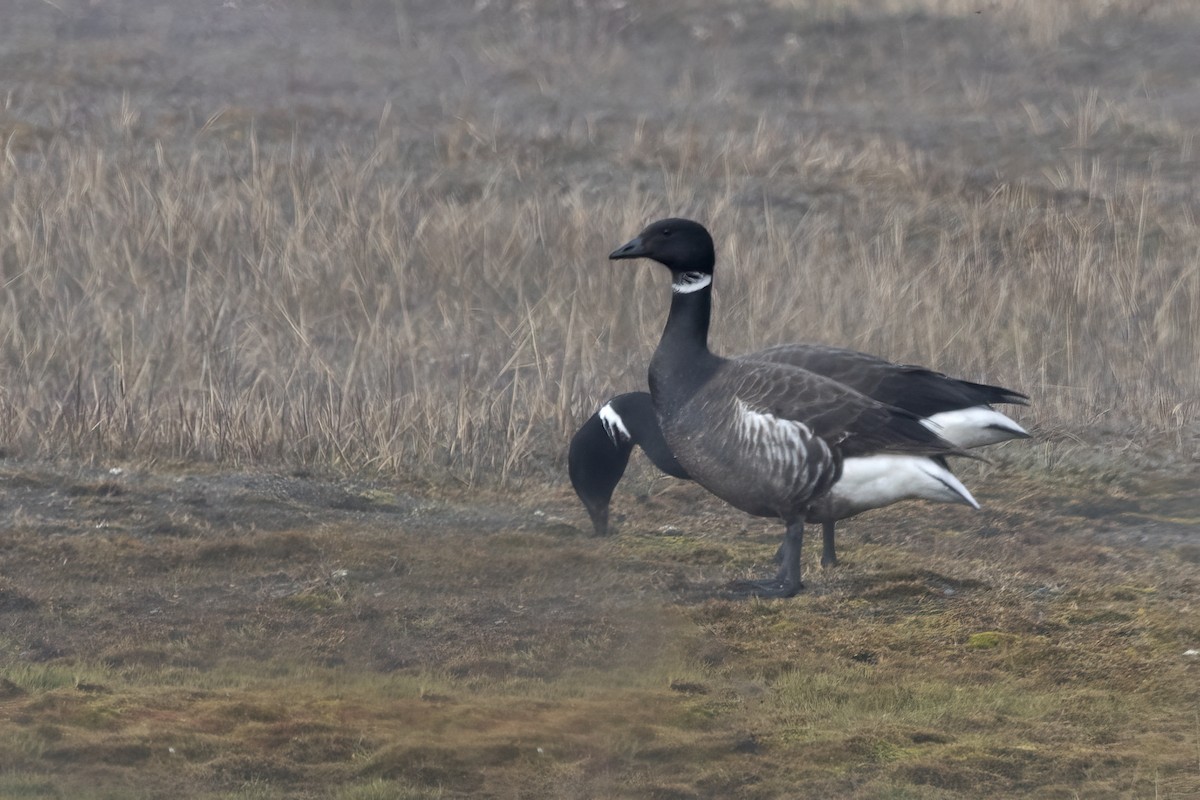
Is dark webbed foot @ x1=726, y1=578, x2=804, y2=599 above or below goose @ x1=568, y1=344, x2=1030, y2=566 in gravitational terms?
below


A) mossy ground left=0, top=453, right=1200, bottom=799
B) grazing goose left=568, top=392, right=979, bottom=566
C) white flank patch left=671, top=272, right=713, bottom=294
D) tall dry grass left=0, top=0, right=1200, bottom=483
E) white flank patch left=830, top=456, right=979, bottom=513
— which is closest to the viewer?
mossy ground left=0, top=453, right=1200, bottom=799

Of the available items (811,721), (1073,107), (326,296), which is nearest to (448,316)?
(326,296)

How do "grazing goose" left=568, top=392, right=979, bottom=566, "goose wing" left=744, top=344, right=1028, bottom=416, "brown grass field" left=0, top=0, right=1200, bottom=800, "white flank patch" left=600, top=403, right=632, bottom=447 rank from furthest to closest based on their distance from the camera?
"white flank patch" left=600, top=403, right=632, bottom=447 < "goose wing" left=744, top=344, right=1028, bottom=416 < "grazing goose" left=568, top=392, right=979, bottom=566 < "brown grass field" left=0, top=0, right=1200, bottom=800

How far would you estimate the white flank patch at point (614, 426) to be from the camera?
7.36m

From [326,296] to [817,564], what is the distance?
4.97m

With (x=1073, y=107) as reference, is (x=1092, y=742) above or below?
below

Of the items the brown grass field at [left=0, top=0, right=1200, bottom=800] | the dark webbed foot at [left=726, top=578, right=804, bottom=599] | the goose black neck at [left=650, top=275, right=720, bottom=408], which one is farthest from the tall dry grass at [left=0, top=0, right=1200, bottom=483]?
the dark webbed foot at [left=726, top=578, right=804, bottom=599]

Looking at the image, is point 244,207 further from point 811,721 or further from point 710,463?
point 811,721

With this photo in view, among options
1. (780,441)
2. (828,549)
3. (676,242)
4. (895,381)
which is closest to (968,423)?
(895,381)

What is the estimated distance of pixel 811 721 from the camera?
14.9 ft

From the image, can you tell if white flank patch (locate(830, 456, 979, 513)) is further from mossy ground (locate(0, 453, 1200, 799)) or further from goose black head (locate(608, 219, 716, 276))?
goose black head (locate(608, 219, 716, 276))

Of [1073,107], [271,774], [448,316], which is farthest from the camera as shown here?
[1073,107]

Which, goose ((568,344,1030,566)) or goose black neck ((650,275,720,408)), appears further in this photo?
goose black neck ((650,275,720,408))

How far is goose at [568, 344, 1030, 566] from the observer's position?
234 inches
